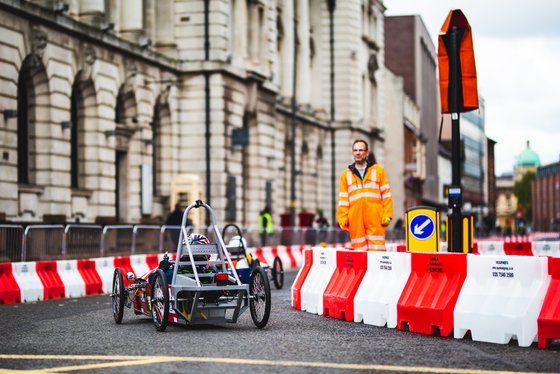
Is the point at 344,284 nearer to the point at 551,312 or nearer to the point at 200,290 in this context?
the point at 200,290

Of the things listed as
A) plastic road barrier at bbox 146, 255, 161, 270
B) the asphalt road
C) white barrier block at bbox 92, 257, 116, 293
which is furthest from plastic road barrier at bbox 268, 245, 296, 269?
the asphalt road

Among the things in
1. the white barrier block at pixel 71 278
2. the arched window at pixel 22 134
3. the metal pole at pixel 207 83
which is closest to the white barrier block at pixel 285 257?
the metal pole at pixel 207 83

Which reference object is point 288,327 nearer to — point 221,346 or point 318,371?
point 221,346

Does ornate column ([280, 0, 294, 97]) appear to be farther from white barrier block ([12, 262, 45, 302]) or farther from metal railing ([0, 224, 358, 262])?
white barrier block ([12, 262, 45, 302])

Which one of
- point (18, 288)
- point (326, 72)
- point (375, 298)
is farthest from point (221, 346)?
point (326, 72)

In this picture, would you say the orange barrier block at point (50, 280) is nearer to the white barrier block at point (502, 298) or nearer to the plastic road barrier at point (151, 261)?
the plastic road barrier at point (151, 261)

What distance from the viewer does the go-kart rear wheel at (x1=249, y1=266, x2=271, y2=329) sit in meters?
8.96

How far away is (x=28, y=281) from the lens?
45.4 ft

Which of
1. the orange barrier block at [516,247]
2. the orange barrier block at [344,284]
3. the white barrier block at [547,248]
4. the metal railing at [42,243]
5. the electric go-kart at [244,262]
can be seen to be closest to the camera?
the orange barrier block at [344,284]

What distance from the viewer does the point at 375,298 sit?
972 centimetres

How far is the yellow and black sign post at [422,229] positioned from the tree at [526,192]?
7022 inches

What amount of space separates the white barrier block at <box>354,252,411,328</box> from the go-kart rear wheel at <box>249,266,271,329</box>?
4.35 feet

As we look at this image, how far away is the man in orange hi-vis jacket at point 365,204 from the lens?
1139cm

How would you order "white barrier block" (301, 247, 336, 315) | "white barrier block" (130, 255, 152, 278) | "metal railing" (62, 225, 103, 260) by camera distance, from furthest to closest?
"metal railing" (62, 225, 103, 260), "white barrier block" (130, 255, 152, 278), "white barrier block" (301, 247, 336, 315)
